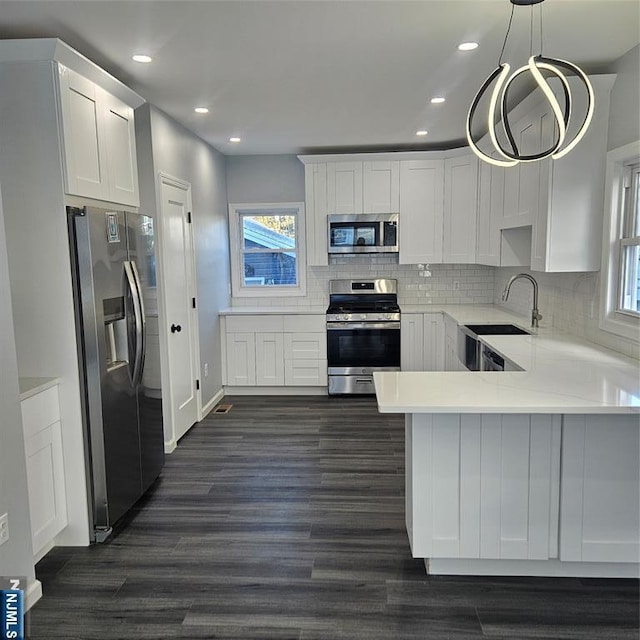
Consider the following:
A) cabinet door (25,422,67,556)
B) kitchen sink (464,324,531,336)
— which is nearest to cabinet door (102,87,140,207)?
cabinet door (25,422,67,556)

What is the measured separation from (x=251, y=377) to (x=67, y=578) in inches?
131

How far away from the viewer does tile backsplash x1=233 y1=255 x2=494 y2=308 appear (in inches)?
237

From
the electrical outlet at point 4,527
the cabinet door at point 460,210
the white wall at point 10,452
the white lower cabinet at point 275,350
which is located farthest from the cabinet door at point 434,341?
the electrical outlet at point 4,527

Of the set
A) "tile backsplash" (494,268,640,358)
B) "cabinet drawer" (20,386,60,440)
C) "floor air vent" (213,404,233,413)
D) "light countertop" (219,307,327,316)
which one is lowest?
"floor air vent" (213,404,233,413)

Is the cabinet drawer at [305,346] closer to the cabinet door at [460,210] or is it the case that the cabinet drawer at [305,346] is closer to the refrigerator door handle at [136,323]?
the cabinet door at [460,210]

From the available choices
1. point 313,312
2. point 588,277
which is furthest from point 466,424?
point 313,312

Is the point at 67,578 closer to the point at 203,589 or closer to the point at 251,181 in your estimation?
the point at 203,589

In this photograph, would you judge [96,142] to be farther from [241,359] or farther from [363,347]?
[363,347]

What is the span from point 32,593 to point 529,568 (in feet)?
7.27

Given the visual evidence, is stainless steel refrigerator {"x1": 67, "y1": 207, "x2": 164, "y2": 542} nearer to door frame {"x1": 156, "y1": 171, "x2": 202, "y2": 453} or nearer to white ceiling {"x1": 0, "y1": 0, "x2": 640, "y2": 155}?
door frame {"x1": 156, "y1": 171, "x2": 202, "y2": 453}

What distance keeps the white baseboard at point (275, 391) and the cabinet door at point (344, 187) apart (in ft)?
6.36

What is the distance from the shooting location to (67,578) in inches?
99.9

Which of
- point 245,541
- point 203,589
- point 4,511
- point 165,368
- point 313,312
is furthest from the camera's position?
point 313,312

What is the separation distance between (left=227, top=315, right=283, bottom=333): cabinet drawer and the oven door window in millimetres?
572
